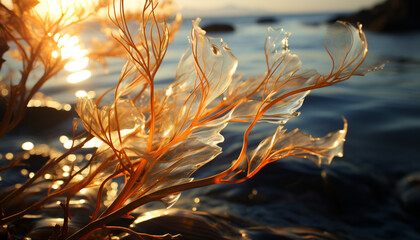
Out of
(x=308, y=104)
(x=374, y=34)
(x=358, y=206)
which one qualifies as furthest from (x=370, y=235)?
(x=374, y=34)

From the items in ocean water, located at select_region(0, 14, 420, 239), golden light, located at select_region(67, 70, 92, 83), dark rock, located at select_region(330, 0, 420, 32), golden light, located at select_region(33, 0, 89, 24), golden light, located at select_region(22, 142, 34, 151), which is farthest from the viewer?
dark rock, located at select_region(330, 0, 420, 32)

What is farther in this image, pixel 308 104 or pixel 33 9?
pixel 308 104

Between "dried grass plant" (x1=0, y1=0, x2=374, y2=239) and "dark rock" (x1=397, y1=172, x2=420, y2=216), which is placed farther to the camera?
"dark rock" (x1=397, y1=172, x2=420, y2=216)

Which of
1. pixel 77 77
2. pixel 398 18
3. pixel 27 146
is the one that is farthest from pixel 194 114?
pixel 398 18

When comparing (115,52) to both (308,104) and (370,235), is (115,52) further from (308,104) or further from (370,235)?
(308,104)

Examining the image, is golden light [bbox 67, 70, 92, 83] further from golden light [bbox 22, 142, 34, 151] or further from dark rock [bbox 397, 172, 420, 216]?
dark rock [bbox 397, 172, 420, 216]

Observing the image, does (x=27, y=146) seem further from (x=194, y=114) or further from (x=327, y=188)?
(x=194, y=114)

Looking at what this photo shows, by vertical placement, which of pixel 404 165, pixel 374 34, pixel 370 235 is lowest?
pixel 370 235

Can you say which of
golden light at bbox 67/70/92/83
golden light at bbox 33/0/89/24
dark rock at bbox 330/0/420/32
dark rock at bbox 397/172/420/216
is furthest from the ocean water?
dark rock at bbox 330/0/420/32
